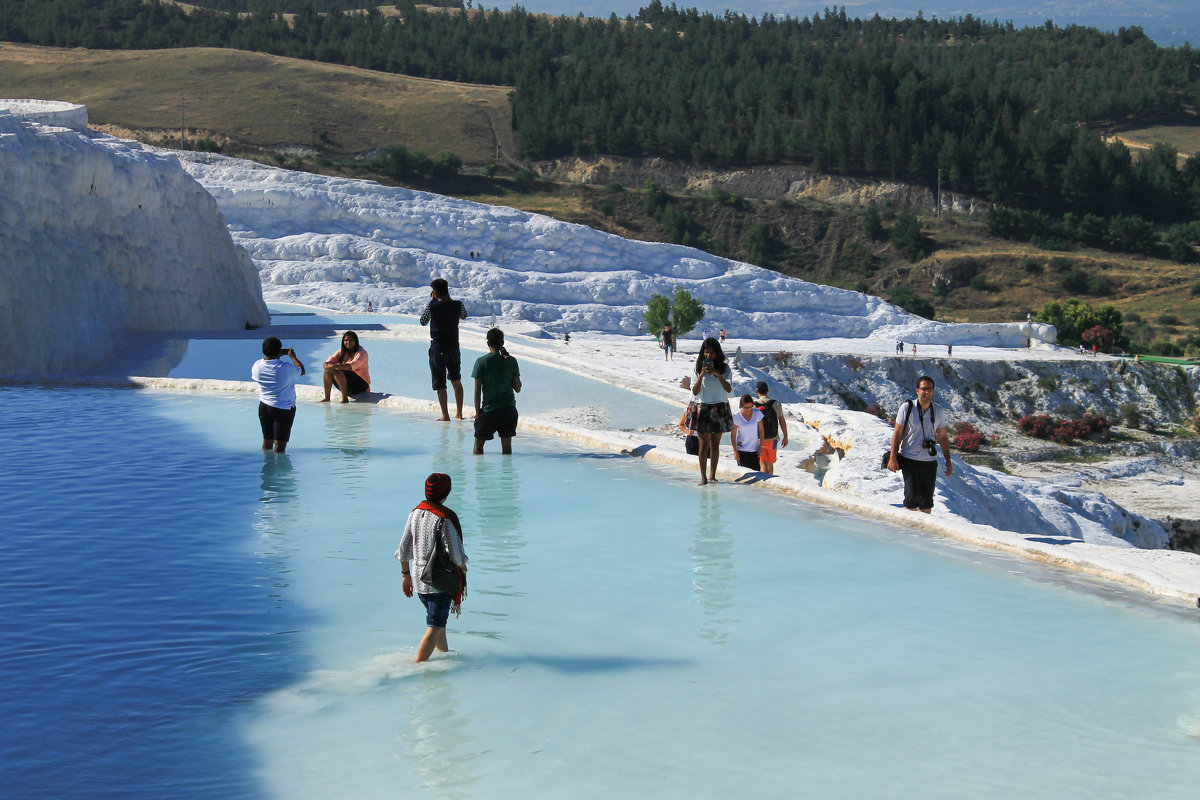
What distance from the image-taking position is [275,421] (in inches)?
A: 358

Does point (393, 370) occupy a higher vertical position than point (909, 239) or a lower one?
lower

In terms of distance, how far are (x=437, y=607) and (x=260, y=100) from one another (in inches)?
3084

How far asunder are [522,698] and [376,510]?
125 inches

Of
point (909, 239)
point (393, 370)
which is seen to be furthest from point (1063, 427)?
point (909, 239)

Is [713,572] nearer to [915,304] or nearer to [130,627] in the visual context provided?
[130,627]

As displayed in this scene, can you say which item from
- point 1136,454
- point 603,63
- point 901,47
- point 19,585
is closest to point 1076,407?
point 1136,454

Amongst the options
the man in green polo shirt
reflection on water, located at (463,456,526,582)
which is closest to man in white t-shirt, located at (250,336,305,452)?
the man in green polo shirt

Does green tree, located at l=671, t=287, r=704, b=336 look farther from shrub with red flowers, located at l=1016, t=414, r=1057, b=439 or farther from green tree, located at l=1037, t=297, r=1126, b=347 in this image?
green tree, located at l=1037, t=297, r=1126, b=347

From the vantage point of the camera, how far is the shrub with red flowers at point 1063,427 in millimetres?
33062

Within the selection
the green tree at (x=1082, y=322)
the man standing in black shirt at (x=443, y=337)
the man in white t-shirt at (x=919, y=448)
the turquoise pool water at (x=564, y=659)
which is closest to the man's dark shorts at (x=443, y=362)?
the man standing in black shirt at (x=443, y=337)

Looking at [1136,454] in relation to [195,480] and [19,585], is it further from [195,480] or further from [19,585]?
[19,585]

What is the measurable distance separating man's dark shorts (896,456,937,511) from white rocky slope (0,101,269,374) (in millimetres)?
11972

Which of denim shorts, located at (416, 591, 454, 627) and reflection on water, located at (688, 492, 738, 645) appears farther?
reflection on water, located at (688, 492, 738, 645)

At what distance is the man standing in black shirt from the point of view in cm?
983
